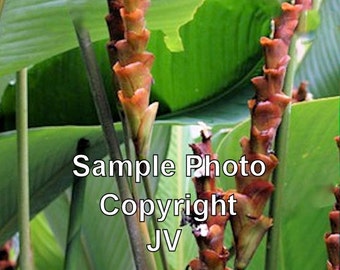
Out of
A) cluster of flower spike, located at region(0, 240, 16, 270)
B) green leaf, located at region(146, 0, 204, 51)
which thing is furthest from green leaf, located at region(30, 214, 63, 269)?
green leaf, located at region(146, 0, 204, 51)

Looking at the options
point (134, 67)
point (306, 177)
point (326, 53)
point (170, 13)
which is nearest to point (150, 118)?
point (134, 67)

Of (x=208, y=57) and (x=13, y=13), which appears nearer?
(x=13, y=13)

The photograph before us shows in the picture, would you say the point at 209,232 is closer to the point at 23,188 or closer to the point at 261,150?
the point at 261,150

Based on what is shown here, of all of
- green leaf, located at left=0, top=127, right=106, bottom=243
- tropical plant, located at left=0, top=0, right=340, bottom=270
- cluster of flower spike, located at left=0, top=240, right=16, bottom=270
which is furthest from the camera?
cluster of flower spike, located at left=0, top=240, right=16, bottom=270

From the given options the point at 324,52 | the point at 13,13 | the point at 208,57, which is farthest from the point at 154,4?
the point at 324,52

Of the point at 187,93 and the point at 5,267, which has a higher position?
the point at 187,93

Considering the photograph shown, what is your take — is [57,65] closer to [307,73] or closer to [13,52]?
[13,52]

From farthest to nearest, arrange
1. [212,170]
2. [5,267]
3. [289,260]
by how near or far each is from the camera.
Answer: [5,267] → [289,260] → [212,170]

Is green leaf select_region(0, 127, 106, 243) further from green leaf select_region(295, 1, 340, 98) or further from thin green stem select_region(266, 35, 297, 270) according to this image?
green leaf select_region(295, 1, 340, 98)
